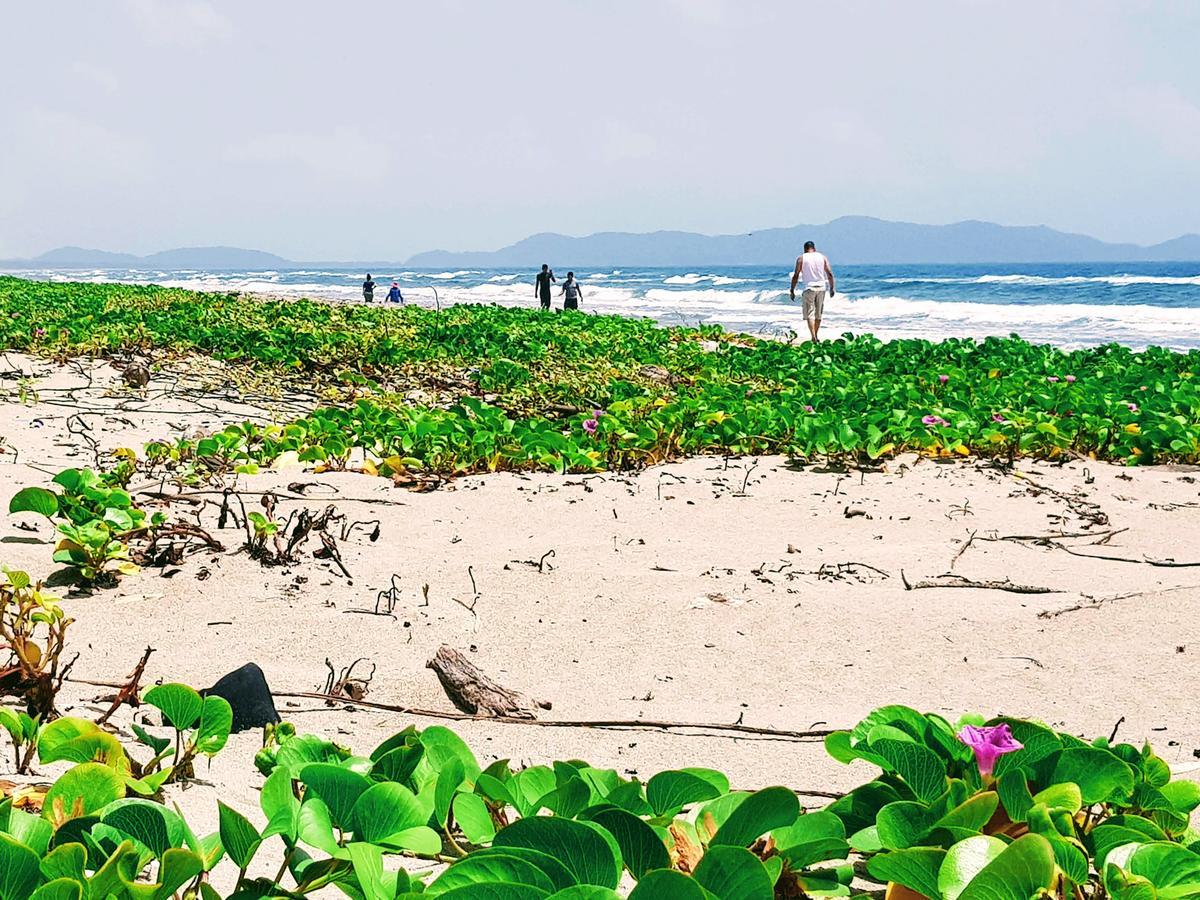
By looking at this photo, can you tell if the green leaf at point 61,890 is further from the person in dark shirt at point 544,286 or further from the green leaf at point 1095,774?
the person in dark shirt at point 544,286

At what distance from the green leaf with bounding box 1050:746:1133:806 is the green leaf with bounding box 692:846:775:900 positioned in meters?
0.56

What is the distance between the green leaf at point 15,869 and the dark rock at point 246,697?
109 centimetres

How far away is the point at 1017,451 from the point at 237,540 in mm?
4192

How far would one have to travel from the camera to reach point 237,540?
378 centimetres

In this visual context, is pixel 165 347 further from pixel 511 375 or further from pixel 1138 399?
pixel 1138 399

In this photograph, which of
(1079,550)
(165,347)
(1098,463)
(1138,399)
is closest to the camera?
(1079,550)

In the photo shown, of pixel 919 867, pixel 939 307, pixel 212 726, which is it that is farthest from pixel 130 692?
pixel 939 307

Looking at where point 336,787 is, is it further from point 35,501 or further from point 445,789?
point 35,501

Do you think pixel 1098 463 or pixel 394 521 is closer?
pixel 394 521

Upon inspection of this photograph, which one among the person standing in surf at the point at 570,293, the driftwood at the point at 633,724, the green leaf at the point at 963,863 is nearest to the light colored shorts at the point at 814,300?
the person standing in surf at the point at 570,293

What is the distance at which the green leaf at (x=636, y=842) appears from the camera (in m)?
1.13

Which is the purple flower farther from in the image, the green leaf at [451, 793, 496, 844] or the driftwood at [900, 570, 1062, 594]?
the driftwood at [900, 570, 1062, 594]

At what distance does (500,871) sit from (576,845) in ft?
0.26

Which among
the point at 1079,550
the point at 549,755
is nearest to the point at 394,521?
the point at 549,755
